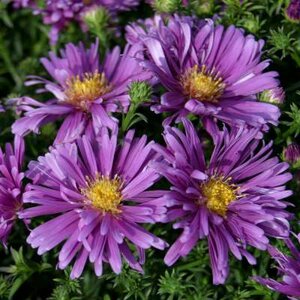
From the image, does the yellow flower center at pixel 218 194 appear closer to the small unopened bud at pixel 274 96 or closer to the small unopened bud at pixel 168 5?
the small unopened bud at pixel 274 96

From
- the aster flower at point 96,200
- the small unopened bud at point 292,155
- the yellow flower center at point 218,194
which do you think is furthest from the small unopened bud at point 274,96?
the aster flower at point 96,200

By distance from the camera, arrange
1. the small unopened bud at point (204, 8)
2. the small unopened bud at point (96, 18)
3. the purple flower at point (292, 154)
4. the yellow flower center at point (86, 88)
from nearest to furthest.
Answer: the purple flower at point (292, 154)
the yellow flower center at point (86, 88)
the small unopened bud at point (204, 8)
the small unopened bud at point (96, 18)

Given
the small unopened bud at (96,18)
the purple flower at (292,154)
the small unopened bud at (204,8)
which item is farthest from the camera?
the small unopened bud at (96,18)

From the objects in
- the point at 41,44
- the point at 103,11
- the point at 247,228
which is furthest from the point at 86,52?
the point at 247,228

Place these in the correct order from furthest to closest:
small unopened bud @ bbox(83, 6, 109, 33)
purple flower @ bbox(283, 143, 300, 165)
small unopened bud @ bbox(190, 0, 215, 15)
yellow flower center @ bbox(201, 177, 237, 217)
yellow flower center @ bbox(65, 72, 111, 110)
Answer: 1. small unopened bud @ bbox(83, 6, 109, 33)
2. small unopened bud @ bbox(190, 0, 215, 15)
3. yellow flower center @ bbox(65, 72, 111, 110)
4. purple flower @ bbox(283, 143, 300, 165)
5. yellow flower center @ bbox(201, 177, 237, 217)

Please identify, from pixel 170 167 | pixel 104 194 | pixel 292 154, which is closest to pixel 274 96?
pixel 292 154

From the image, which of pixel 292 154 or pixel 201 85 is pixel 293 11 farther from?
pixel 292 154

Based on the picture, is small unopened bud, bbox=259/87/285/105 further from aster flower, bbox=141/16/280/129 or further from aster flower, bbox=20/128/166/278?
aster flower, bbox=20/128/166/278

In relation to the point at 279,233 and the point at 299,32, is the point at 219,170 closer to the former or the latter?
the point at 279,233

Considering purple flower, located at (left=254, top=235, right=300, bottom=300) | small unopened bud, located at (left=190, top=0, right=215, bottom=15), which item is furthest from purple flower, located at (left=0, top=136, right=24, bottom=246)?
small unopened bud, located at (left=190, top=0, right=215, bottom=15)
